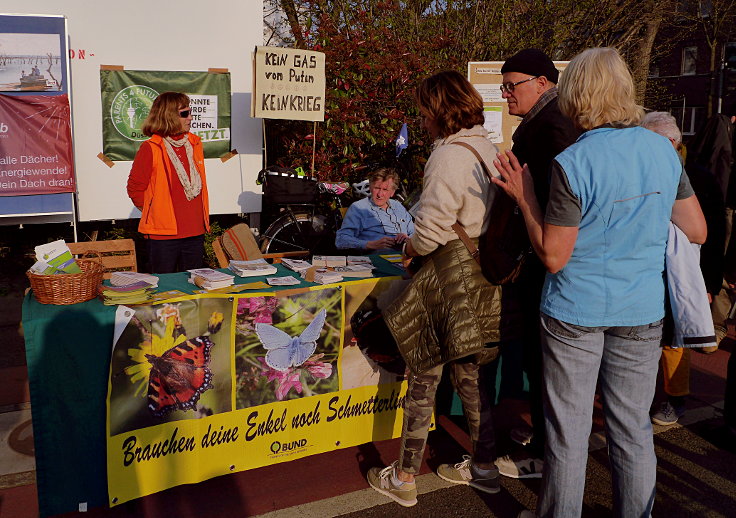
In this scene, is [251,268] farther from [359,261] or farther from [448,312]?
[448,312]

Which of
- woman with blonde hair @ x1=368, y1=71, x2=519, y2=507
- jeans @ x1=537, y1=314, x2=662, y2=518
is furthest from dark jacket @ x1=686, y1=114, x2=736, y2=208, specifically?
jeans @ x1=537, y1=314, x2=662, y2=518

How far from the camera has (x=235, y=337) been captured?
346 centimetres

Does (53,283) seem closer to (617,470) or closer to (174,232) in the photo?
(174,232)

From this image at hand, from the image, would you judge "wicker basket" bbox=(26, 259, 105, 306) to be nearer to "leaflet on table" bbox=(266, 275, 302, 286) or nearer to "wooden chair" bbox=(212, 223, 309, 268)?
"leaflet on table" bbox=(266, 275, 302, 286)

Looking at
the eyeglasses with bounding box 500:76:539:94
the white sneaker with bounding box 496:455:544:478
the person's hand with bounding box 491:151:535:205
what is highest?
the eyeglasses with bounding box 500:76:539:94

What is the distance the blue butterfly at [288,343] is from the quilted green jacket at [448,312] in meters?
0.54

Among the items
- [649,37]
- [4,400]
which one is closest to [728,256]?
[4,400]

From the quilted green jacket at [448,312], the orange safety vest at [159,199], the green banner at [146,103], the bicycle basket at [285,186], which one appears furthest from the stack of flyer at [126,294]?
the green banner at [146,103]

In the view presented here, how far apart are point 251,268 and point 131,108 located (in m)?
4.28

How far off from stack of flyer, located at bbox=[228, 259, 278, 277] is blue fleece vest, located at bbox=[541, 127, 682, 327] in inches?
69.3

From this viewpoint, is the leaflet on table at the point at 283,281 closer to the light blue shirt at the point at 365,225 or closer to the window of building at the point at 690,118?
the light blue shirt at the point at 365,225

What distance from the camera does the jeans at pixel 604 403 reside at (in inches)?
104

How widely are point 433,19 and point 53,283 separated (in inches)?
352

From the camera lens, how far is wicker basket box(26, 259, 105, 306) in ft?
10.3
